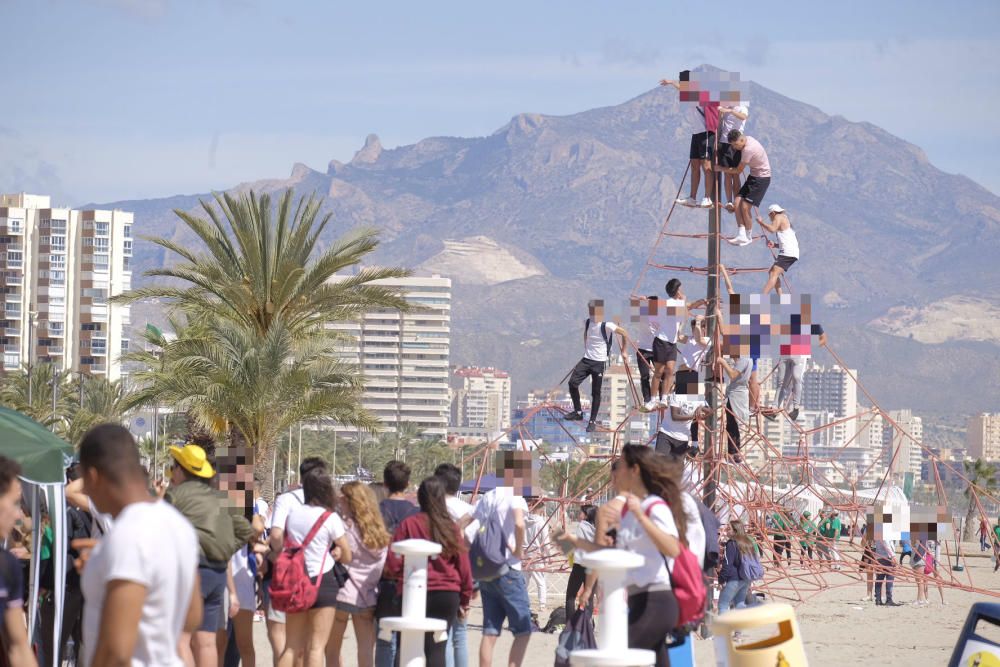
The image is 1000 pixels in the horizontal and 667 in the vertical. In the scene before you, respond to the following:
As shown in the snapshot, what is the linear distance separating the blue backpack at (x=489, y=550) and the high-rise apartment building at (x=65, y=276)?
420ft

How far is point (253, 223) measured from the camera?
24.3 m

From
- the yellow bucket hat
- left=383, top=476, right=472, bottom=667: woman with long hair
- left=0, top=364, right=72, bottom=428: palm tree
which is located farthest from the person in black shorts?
left=0, top=364, right=72, bottom=428: palm tree

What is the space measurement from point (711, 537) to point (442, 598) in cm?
164

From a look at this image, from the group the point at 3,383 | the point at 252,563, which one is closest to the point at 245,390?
the point at 252,563

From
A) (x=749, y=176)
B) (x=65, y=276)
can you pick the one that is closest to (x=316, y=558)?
(x=749, y=176)

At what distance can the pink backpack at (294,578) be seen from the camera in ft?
28.0

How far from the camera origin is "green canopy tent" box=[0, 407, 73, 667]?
7843 mm

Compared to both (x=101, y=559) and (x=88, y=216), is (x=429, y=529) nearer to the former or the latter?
(x=101, y=559)

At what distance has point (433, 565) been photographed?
27.8ft

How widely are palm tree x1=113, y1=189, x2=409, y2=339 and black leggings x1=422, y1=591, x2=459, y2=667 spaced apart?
15.6 meters

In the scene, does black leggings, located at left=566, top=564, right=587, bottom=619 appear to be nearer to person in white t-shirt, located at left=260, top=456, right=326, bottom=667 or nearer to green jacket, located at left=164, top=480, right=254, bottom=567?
person in white t-shirt, located at left=260, top=456, right=326, bottom=667

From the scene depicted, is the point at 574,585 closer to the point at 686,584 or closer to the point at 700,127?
the point at 686,584

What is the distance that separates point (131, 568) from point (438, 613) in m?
4.30

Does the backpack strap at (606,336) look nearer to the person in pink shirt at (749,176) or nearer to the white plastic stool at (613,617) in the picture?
the person in pink shirt at (749,176)
